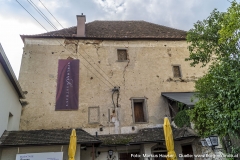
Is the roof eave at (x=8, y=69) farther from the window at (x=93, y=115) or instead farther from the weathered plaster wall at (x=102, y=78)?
the window at (x=93, y=115)

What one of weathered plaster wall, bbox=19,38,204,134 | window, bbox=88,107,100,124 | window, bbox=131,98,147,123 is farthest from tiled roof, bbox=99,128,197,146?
window, bbox=88,107,100,124

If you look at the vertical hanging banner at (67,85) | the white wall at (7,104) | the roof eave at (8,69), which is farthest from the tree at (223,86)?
the white wall at (7,104)

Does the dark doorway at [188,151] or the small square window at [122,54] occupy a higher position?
the small square window at [122,54]

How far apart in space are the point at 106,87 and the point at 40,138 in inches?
195

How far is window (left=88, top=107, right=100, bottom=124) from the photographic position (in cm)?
1124

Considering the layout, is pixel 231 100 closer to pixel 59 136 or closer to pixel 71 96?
pixel 59 136

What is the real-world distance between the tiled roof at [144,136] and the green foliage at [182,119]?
26cm

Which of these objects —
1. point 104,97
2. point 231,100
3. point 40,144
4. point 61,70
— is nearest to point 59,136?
point 40,144

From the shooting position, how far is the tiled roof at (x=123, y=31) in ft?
44.7

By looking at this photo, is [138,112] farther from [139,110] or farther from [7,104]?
[7,104]

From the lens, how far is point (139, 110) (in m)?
12.2

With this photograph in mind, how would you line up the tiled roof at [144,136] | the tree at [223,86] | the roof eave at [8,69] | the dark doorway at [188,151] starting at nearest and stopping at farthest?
the tree at [223,86] < the roof eave at [8,69] < the tiled roof at [144,136] < the dark doorway at [188,151]

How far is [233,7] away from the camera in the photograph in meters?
6.41

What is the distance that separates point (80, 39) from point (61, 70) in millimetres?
2643
